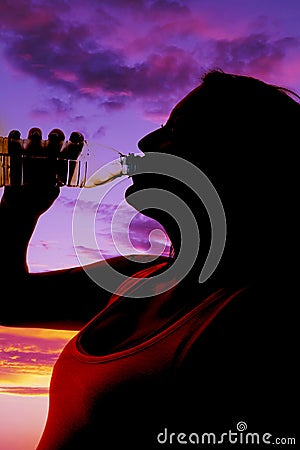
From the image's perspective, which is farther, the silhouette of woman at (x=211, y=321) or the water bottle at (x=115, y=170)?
the water bottle at (x=115, y=170)

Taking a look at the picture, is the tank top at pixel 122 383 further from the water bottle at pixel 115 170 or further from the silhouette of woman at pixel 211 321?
the water bottle at pixel 115 170

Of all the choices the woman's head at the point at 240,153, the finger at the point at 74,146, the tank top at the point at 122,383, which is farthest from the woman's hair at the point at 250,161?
the finger at the point at 74,146

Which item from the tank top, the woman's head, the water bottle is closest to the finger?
the water bottle

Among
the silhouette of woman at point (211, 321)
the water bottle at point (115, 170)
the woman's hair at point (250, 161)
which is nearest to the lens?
the silhouette of woman at point (211, 321)

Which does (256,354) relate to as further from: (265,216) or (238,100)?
(238,100)

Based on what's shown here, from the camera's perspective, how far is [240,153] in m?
0.84

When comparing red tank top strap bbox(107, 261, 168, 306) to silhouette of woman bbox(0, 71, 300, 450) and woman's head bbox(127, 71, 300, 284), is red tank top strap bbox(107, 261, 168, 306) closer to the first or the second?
silhouette of woman bbox(0, 71, 300, 450)

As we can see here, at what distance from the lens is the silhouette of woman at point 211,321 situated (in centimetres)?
67

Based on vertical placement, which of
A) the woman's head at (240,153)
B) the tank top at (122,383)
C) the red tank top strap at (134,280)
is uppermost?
the woman's head at (240,153)

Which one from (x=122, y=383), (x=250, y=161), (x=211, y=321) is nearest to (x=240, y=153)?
(x=250, y=161)

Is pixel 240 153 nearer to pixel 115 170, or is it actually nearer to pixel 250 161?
pixel 250 161

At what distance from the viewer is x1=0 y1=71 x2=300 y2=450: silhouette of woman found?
0.67 m

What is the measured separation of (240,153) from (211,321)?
28cm

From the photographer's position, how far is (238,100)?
2.84ft
